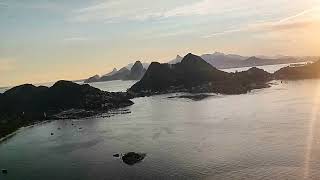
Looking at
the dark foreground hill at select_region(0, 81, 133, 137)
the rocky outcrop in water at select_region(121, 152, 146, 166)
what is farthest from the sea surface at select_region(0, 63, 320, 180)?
the dark foreground hill at select_region(0, 81, 133, 137)

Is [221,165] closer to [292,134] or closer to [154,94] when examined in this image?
[292,134]

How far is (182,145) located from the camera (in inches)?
2830

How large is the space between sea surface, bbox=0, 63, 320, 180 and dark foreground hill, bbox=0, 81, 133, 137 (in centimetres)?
2219

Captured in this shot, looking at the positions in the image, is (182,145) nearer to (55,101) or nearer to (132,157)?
(132,157)

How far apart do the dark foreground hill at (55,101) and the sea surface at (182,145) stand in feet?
72.8

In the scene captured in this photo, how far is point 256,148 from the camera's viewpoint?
210 feet

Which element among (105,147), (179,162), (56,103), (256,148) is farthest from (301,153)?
(56,103)

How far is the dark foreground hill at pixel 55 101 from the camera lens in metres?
141

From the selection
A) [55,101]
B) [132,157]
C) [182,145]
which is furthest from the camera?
[55,101]

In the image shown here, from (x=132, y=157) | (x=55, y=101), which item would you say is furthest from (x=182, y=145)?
(x=55, y=101)

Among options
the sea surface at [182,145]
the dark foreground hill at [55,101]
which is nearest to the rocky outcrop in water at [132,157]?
the sea surface at [182,145]

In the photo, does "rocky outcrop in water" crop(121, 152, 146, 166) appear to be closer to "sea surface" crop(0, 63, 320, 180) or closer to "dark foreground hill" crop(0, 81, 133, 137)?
"sea surface" crop(0, 63, 320, 180)

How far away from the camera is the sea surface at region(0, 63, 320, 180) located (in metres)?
54.8

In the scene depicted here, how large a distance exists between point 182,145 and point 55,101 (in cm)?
9056
